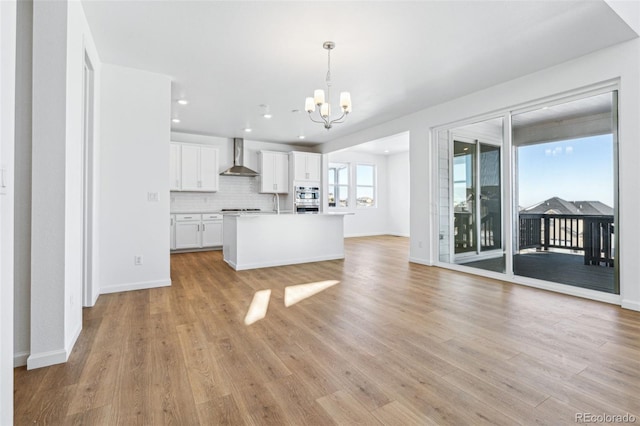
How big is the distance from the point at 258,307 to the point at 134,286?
171 cm

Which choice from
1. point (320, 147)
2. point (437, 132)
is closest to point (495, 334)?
point (437, 132)

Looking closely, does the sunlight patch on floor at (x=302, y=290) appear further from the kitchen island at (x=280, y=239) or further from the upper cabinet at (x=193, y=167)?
the upper cabinet at (x=193, y=167)

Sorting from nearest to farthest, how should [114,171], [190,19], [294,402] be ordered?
[294,402], [190,19], [114,171]

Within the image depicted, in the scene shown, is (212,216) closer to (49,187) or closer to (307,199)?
(307,199)

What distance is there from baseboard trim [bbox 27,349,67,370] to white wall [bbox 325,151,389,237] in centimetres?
805

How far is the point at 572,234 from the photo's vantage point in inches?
146

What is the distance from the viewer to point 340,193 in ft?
32.3

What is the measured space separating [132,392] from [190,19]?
9.52 ft

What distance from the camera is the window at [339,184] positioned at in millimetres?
9758

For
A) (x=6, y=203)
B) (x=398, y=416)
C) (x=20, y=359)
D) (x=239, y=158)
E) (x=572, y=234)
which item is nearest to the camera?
(x=6, y=203)

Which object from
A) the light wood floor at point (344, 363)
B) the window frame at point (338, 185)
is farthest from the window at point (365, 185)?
the light wood floor at point (344, 363)

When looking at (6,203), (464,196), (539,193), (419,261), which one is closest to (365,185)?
(419,261)

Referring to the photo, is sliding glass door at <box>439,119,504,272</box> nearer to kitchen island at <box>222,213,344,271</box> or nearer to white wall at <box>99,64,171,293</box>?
kitchen island at <box>222,213,344,271</box>

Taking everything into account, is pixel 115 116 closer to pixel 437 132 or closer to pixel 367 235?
pixel 437 132
